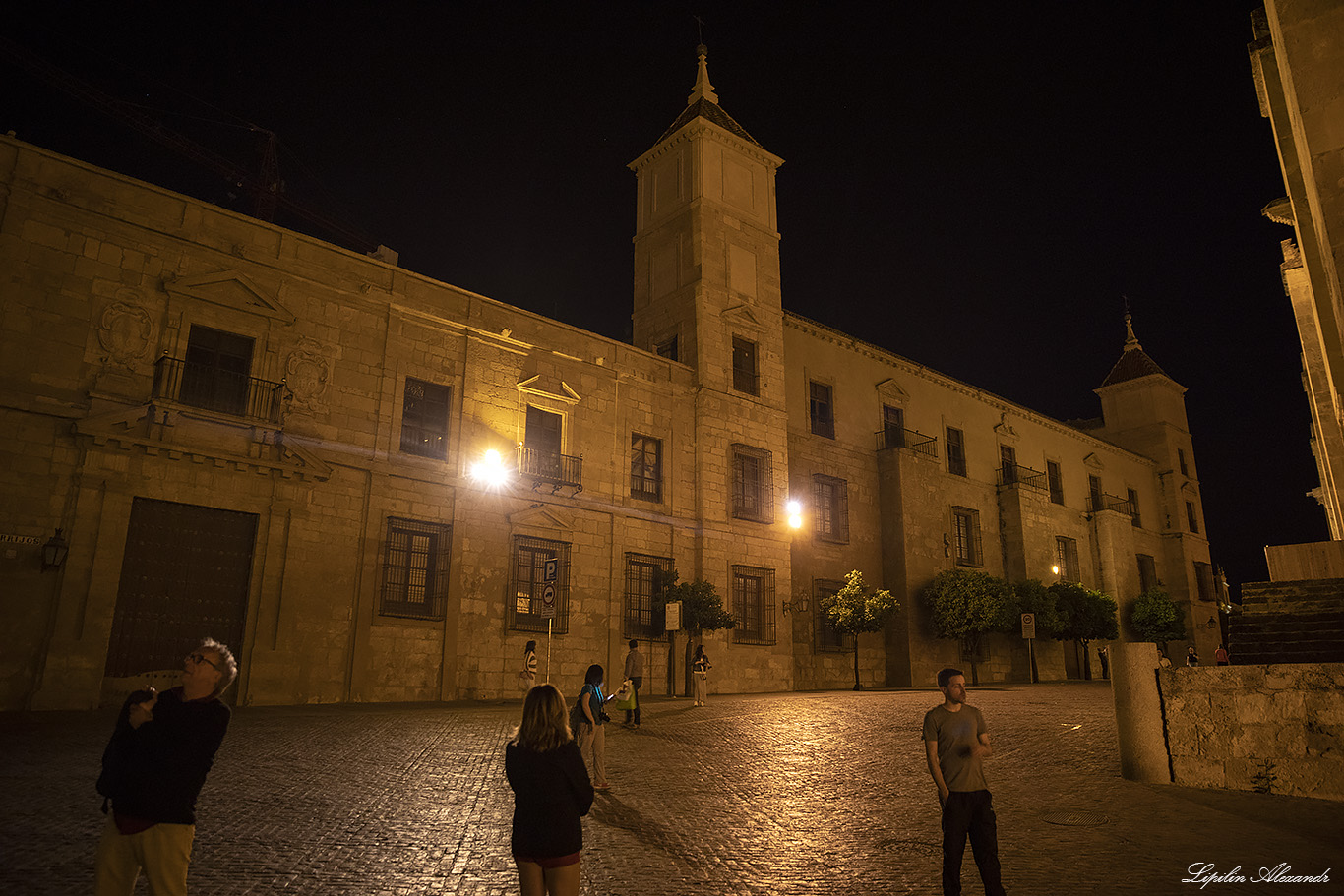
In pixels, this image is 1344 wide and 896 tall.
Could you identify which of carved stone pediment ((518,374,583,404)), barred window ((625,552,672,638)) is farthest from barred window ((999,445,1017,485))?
carved stone pediment ((518,374,583,404))

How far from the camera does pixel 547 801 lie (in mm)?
4234

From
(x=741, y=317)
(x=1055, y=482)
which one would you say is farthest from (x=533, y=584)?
(x=1055, y=482)

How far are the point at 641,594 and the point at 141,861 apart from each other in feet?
67.9

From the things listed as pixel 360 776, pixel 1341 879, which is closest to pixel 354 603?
pixel 360 776

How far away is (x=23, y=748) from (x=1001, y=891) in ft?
38.4

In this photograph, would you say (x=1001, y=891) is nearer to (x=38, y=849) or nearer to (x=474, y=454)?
(x=38, y=849)

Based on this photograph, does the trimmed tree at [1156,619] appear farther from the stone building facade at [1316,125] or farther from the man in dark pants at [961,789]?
the man in dark pants at [961,789]

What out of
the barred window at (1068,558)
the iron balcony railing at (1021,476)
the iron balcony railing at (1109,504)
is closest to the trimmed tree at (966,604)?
the iron balcony railing at (1021,476)

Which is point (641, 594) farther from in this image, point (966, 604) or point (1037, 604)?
point (1037, 604)

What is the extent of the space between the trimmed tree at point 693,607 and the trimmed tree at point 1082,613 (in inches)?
725

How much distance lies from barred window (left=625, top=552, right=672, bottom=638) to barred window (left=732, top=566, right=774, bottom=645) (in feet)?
9.25

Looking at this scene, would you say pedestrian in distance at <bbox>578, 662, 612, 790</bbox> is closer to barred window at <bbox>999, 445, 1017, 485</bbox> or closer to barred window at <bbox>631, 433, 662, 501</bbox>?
barred window at <bbox>631, 433, 662, 501</bbox>

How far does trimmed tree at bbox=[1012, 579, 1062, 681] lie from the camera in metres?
33.4

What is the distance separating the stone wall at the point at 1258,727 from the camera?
936 cm
